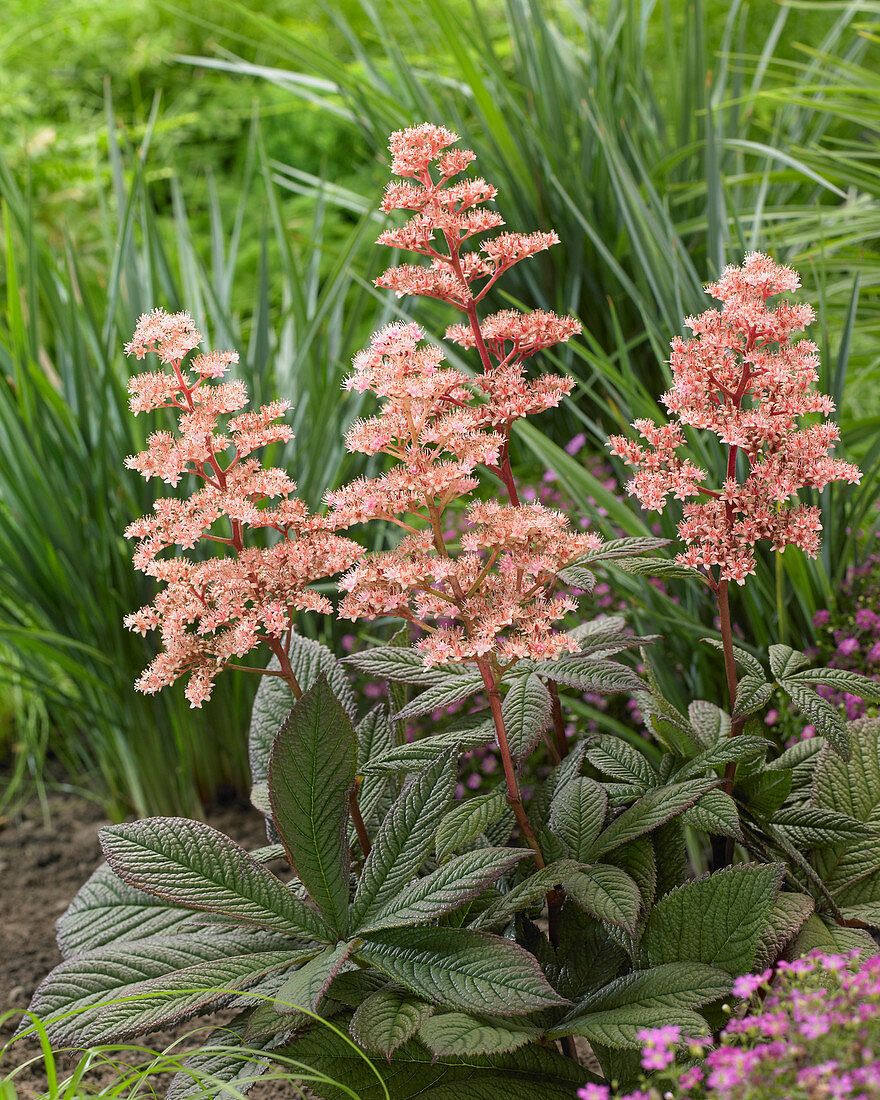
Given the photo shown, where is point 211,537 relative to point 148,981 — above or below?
above

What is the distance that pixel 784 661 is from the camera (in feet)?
4.05

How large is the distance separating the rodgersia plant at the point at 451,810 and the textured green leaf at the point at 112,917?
0.11 meters

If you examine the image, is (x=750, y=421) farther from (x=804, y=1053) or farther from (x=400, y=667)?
(x=804, y=1053)

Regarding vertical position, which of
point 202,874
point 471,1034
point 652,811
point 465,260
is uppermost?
point 465,260

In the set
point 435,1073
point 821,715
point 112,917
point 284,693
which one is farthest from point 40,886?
point 821,715

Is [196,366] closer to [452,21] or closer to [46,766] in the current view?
[452,21]

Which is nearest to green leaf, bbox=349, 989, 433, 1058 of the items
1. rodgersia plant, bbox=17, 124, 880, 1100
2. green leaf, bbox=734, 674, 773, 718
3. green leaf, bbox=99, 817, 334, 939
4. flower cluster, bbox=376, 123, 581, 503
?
rodgersia plant, bbox=17, 124, 880, 1100

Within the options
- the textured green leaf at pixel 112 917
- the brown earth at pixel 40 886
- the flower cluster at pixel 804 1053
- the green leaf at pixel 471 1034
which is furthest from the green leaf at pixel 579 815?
the brown earth at pixel 40 886

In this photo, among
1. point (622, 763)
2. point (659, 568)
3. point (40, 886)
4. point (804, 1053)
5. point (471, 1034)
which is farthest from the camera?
point (40, 886)

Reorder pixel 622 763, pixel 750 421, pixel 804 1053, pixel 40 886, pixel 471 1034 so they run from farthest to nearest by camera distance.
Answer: pixel 40 886 < pixel 622 763 < pixel 750 421 < pixel 471 1034 < pixel 804 1053

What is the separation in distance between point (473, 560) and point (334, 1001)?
0.55 m

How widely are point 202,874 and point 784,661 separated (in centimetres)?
77

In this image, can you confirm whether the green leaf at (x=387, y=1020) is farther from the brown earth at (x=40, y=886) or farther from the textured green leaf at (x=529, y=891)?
the brown earth at (x=40, y=886)

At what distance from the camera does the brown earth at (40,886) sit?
164 cm
